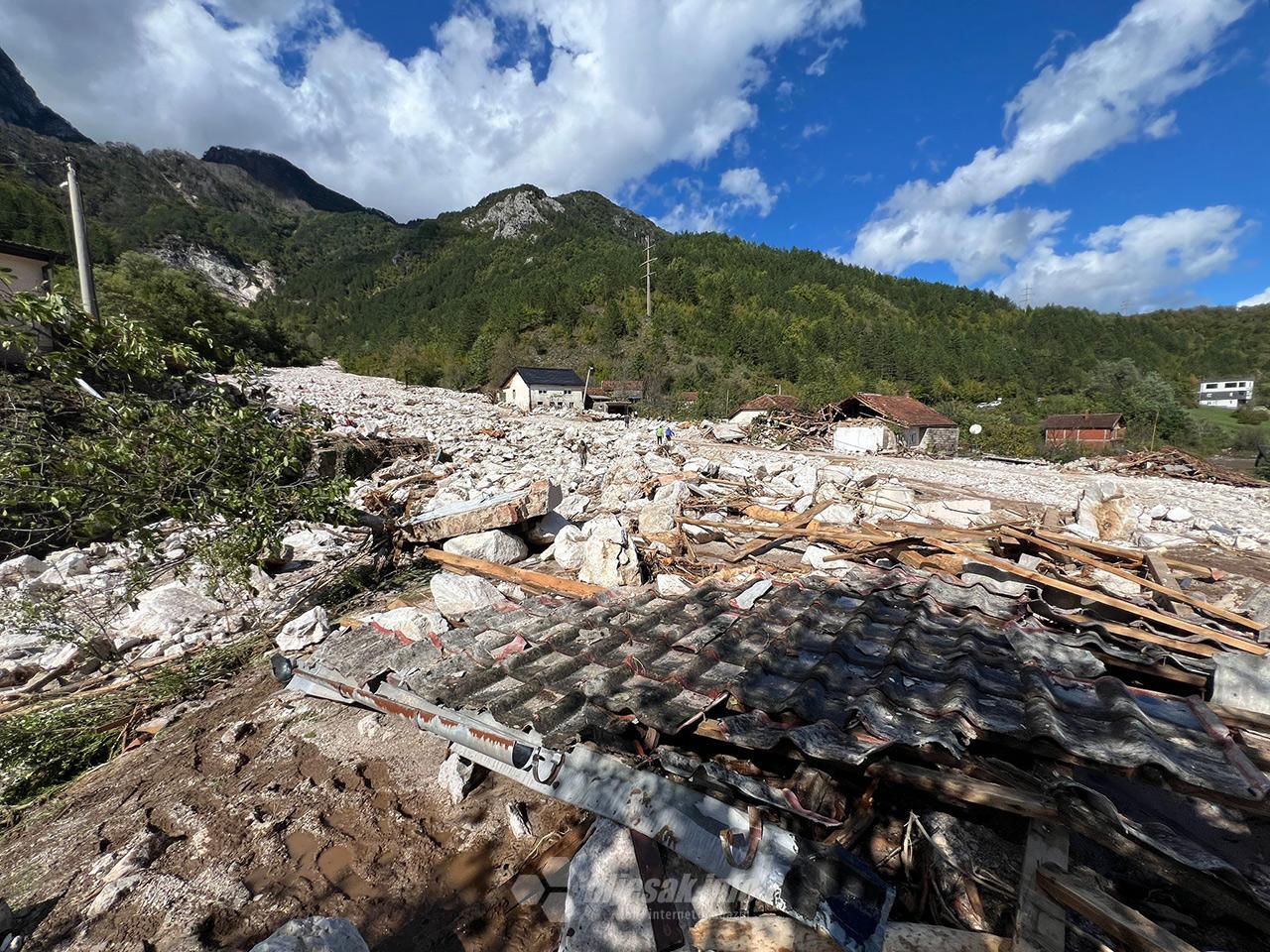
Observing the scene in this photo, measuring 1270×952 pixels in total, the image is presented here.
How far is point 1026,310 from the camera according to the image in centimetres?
8394

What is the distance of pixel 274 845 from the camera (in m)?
2.35

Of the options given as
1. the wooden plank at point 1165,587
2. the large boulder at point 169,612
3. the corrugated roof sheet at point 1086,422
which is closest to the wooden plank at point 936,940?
the wooden plank at point 1165,587

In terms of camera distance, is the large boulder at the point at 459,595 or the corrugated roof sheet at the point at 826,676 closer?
the corrugated roof sheet at the point at 826,676

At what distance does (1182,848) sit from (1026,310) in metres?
109

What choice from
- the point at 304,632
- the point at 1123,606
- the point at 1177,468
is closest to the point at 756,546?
the point at 1123,606

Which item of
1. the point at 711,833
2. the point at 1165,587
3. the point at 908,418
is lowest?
the point at 1165,587

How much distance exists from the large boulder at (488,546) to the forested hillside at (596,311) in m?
31.8

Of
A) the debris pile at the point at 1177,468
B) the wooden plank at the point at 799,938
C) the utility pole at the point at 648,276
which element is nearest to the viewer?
the wooden plank at the point at 799,938

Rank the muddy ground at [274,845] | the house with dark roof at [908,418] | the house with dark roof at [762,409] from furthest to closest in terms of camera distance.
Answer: the house with dark roof at [762,409] < the house with dark roof at [908,418] < the muddy ground at [274,845]

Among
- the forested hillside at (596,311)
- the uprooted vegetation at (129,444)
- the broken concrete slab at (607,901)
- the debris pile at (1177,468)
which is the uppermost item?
the forested hillside at (596,311)

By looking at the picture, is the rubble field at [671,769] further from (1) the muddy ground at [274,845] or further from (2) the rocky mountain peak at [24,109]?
(2) the rocky mountain peak at [24,109]

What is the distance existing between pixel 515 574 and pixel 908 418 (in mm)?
27869

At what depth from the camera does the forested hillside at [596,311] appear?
2028 inches

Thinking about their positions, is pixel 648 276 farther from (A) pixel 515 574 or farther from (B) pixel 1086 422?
(A) pixel 515 574
